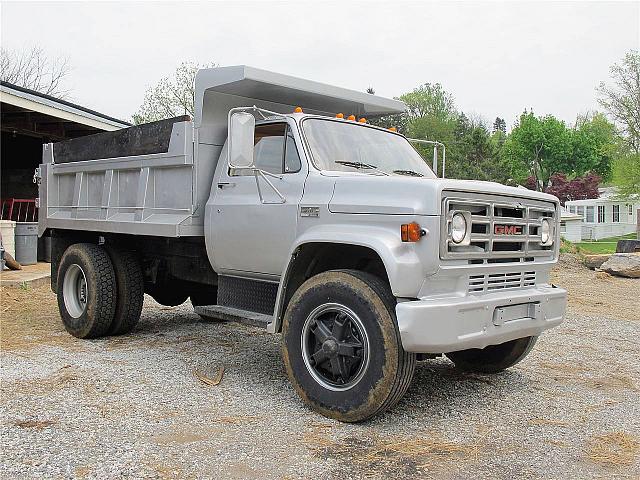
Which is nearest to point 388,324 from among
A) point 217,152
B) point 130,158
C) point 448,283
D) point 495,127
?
point 448,283

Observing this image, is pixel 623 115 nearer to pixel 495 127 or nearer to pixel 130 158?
pixel 130 158

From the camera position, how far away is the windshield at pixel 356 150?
5.47 meters

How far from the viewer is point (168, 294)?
828 cm

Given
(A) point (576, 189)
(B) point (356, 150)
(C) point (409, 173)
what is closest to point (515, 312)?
(C) point (409, 173)

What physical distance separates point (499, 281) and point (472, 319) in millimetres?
576

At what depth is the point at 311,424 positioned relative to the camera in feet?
15.1

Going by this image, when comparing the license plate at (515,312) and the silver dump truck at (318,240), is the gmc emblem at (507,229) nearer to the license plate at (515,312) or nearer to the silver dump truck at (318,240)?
the silver dump truck at (318,240)

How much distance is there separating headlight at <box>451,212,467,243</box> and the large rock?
12.4 meters

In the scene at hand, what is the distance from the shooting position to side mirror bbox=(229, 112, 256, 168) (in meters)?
5.21

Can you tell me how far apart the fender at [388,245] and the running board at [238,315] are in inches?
32.3

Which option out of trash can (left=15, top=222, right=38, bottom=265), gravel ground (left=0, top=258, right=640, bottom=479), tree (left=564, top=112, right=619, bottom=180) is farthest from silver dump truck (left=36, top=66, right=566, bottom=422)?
tree (left=564, top=112, right=619, bottom=180)

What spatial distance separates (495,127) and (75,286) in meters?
141

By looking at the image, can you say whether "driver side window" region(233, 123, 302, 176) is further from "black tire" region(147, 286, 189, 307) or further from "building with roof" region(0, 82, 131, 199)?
"building with roof" region(0, 82, 131, 199)

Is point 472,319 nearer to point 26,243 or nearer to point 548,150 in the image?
point 26,243
